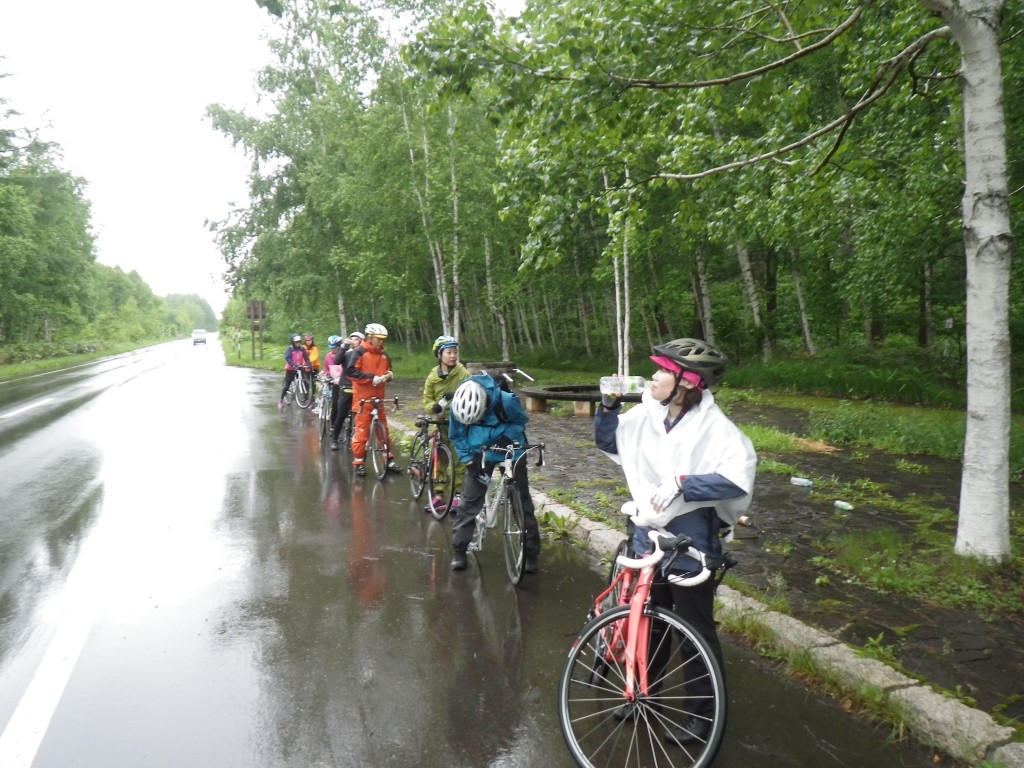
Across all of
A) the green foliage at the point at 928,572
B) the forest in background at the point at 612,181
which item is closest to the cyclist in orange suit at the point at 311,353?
the forest in background at the point at 612,181

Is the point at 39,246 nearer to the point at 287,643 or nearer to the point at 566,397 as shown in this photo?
the point at 566,397

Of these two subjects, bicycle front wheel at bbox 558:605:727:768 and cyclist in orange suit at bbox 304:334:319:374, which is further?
cyclist in orange suit at bbox 304:334:319:374

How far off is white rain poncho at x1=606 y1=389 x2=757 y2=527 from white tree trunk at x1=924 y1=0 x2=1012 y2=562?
276 centimetres

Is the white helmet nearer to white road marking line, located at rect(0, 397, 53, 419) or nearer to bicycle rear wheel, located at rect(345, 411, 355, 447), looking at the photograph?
bicycle rear wheel, located at rect(345, 411, 355, 447)

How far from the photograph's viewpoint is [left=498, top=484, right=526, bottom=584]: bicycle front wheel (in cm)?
526

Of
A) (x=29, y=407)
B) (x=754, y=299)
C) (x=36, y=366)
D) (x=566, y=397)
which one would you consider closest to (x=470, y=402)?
(x=566, y=397)

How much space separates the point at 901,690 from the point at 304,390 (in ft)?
51.3

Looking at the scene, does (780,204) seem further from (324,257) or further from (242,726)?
(324,257)

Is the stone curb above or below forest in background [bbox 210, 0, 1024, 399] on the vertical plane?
below

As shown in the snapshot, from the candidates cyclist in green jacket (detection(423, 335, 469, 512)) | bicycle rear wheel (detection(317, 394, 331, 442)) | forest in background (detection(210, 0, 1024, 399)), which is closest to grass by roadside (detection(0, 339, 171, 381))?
forest in background (detection(210, 0, 1024, 399))

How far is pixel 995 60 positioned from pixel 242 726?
6.34 m

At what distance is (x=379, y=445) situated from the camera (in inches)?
370

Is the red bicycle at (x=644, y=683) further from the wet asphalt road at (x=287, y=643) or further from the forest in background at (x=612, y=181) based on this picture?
the forest in background at (x=612, y=181)

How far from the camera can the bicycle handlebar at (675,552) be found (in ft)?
9.70
